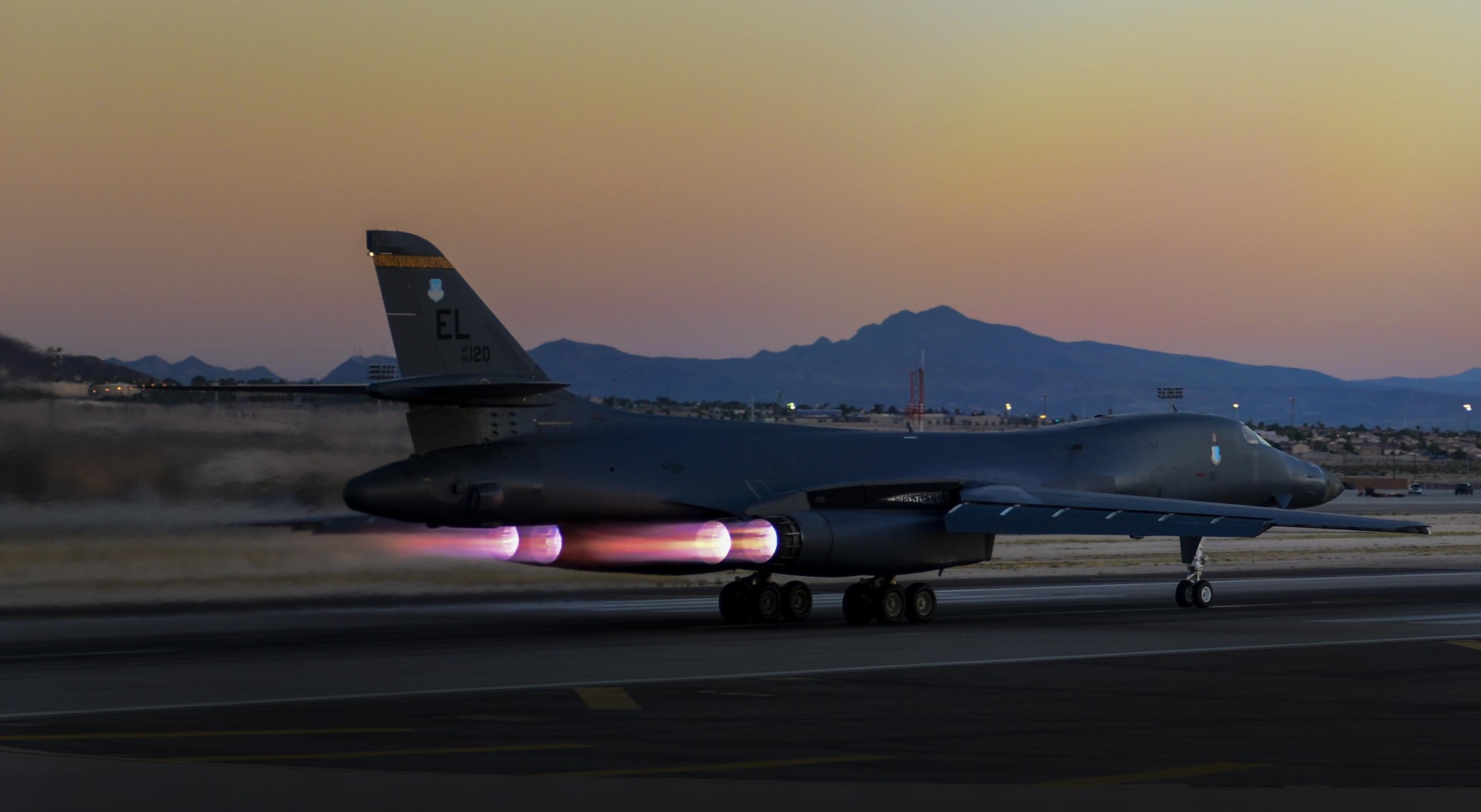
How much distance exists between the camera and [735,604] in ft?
85.2

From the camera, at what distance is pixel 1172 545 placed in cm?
5147

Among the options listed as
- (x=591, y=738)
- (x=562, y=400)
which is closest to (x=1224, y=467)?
(x=562, y=400)

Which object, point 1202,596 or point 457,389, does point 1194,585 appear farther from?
point 457,389

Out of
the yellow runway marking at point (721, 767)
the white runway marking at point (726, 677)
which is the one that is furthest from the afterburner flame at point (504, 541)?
the yellow runway marking at point (721, 767)

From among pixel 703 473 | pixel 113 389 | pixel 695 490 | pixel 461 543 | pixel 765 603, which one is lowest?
pixel 765 603

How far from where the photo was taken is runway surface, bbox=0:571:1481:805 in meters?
11.7

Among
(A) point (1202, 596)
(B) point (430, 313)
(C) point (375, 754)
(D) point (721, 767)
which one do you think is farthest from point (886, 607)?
(C) point (375, 754)

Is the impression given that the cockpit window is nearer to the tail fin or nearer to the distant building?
the tail fin

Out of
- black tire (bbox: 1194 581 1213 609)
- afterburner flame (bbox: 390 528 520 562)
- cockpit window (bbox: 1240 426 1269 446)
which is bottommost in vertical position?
black tire (bbox: 1194 581 1213 609)

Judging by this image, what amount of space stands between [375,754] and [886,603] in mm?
14840

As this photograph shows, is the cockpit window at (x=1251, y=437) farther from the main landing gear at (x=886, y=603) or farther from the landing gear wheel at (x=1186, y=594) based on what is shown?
the main landing gear at (x=886, y=603)

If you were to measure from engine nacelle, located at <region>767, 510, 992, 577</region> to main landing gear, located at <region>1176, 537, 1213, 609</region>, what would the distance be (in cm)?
421

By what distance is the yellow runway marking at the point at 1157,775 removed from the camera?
35.2 feet

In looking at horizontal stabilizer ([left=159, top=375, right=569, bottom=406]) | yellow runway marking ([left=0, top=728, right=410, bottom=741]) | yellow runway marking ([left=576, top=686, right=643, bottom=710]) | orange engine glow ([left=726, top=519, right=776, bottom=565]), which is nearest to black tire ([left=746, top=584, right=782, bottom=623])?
orange engine glow ([left=726, top=519, right=776, bottom=565])
